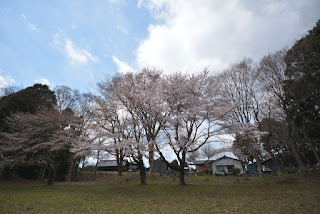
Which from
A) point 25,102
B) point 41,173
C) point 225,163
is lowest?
point 41,173

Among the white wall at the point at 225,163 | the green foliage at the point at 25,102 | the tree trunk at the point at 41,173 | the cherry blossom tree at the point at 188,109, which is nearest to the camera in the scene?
the cherry blossom tree at the point at 188,109

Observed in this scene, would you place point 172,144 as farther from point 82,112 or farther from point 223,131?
point 82,112

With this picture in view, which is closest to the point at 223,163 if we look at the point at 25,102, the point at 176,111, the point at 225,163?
the point at 225,163

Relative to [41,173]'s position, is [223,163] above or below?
above

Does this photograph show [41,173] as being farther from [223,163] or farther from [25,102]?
[223,163]

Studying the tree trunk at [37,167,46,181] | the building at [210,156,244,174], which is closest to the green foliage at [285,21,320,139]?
the building at [210,156,244,174]

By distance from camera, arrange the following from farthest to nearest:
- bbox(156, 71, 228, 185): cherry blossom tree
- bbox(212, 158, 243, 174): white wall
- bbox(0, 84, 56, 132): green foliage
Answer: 1. bbox(212, 158, 243, 174): white wall
2. bbox(0, 84, 56, 132): green foliage
3. bbox(156, 71, 228, 185): cherry blossom tree

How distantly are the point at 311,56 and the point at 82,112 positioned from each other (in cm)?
1915

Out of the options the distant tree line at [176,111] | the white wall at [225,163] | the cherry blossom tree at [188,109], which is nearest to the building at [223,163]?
the white wall at [225,163]

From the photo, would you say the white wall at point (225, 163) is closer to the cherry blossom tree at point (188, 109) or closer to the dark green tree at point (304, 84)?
the dark green tree at point (304, 84)

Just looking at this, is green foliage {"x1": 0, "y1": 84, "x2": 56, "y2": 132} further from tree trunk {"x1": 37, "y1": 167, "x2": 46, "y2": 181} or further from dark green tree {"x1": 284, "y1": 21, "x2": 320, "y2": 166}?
dark green tree {"x1": 284, "y1": 21, "x2": 320, "y2": 166}

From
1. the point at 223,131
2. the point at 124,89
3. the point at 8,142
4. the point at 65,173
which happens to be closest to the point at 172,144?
the point at 223,131

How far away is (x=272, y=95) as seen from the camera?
1480 centimetres

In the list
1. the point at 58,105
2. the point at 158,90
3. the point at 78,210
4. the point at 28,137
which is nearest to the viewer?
the point at 78,210
